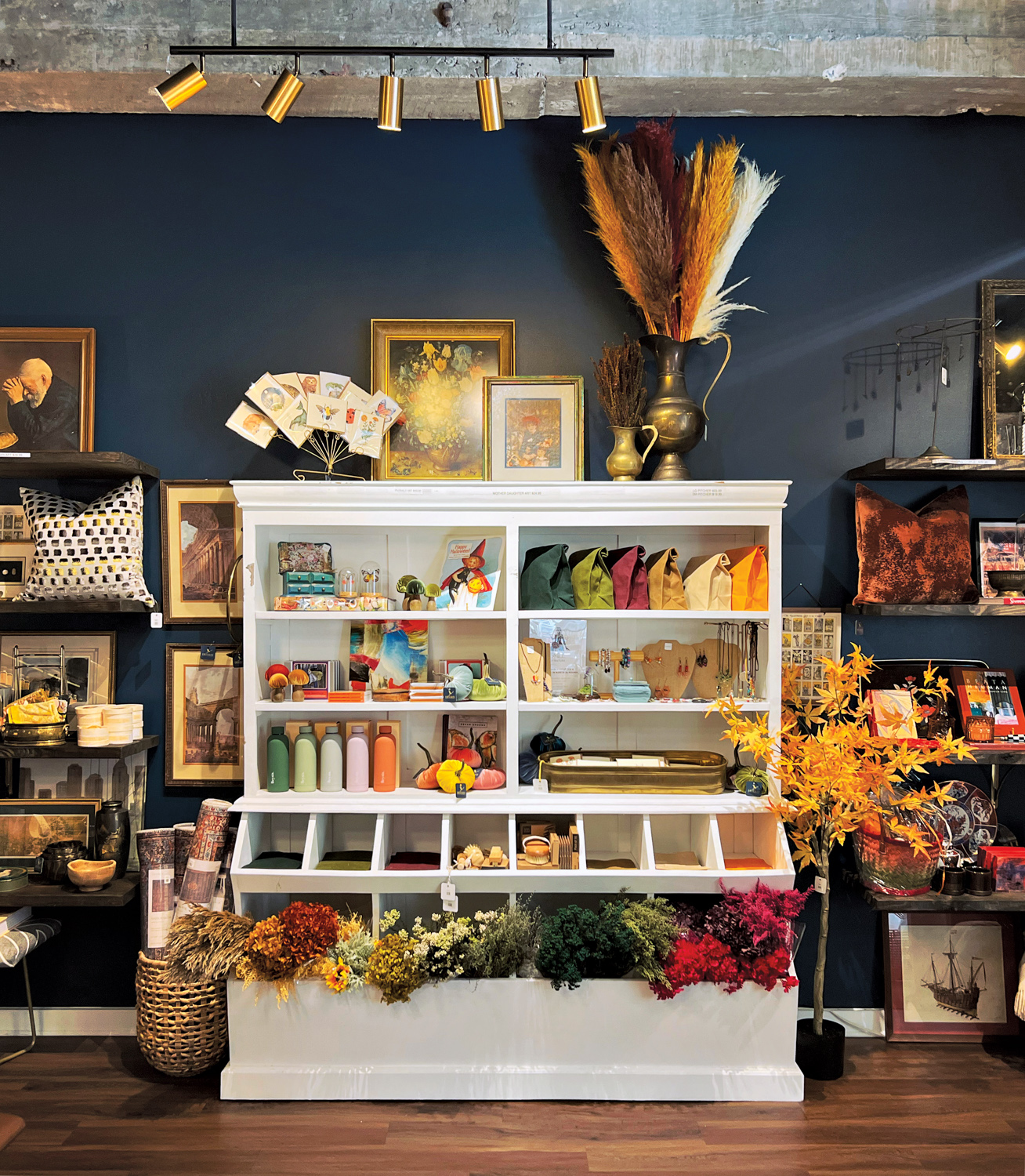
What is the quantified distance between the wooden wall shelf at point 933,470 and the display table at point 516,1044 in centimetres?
196

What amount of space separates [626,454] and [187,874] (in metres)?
2.30

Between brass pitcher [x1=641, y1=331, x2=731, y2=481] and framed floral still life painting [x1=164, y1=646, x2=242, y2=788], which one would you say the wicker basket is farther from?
brass pitcher [x1=641, y1=331, x2=731, y2=481]

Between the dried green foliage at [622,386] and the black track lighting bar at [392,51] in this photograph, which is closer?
the black track lighting bar at [392,51]

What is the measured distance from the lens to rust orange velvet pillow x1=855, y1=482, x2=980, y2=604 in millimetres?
3488

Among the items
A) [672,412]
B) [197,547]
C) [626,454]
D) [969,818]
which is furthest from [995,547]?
[197,547]

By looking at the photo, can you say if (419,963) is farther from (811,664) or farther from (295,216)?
(295,216)

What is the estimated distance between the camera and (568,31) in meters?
3.32

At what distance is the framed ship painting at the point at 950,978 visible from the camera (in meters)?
3.45

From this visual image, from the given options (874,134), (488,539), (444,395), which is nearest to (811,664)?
(488,539)

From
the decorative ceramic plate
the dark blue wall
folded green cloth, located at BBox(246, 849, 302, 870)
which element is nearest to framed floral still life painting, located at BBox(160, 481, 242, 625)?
the dark blue wall

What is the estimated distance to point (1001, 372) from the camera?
3564 millimetres

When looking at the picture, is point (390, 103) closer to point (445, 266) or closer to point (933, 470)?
point (445, 266)

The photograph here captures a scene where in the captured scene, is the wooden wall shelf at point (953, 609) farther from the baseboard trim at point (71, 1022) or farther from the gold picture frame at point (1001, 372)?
the baseboard trim at point (71, 1022)

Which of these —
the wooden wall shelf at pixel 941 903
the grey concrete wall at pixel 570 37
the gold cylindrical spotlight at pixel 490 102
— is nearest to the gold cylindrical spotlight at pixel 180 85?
the grey concrete wall at pixel 570 37
